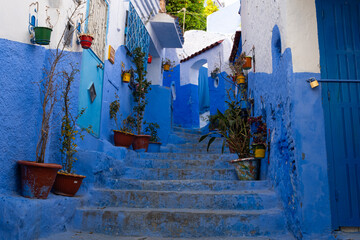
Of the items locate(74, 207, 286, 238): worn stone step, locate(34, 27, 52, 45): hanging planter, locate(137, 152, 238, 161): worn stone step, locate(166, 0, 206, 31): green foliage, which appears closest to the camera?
locate(34, 27, 52, 45): hanging planter

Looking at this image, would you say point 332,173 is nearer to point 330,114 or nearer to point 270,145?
point 330,114

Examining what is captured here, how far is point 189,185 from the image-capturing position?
467cm

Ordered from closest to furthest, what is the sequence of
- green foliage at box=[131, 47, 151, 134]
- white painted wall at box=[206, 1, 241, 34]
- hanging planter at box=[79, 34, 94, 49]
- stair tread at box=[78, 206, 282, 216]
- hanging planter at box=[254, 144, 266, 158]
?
stair tread at box=[78, 206, 282, 216] → hanging planter at box=[79, 34, 94, 49] → hanging planter at box=[254, 144, 266, 158] → green foliage at box=[131, 47, 151, 134] → white painted wall at box=[206, 1, 241, 34]

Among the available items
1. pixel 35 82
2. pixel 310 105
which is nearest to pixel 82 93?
pixel 35 82

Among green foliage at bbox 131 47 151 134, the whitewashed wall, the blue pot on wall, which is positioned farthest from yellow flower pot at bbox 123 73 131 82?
the whitewashed wall

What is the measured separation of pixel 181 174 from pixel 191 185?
1.78 ft

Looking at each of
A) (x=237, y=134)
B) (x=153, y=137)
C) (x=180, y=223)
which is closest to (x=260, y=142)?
(x=237, y=134)

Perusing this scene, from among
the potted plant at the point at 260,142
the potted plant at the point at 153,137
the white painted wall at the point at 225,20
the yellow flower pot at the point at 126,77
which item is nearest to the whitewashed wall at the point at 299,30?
the potted plant at the point at 260,142

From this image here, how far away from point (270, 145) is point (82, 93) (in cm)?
288

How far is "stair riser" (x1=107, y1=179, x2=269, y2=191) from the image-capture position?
4.65m

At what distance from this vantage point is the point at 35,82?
3771 millimetres

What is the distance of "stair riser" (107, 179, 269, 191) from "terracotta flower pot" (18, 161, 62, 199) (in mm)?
1340

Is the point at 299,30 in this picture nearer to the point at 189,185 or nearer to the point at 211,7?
the point at 189,185

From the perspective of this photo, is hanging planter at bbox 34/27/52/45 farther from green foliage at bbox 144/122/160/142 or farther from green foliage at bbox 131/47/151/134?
green foliage at bbox 144/122/160/142
